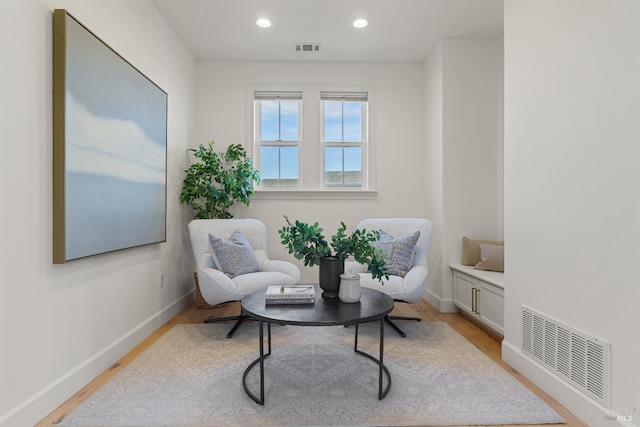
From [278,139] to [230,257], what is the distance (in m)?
1.78

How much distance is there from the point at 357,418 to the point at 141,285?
6.31 ft

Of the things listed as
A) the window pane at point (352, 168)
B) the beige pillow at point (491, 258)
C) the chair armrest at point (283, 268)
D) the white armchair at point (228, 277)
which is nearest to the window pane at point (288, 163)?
the window pane at point (352, 168)

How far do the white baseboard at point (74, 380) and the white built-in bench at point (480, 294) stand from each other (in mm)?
2728

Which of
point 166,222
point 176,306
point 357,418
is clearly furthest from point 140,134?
point 357,418

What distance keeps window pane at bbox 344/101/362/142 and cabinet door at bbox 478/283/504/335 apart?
219 centimetres

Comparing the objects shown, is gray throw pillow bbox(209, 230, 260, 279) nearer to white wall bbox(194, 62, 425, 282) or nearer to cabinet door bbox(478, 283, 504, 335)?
white wall bbox(194, 62, 425, 282)

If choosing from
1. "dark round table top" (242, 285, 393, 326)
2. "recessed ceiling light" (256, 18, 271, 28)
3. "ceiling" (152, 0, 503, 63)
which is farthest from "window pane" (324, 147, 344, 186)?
"dark round table top" (242, 285, 393, 326)

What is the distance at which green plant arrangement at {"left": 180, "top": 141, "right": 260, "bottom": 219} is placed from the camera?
3.51 metres

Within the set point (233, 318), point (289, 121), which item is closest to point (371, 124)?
point (289, 121)

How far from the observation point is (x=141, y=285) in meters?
2.75

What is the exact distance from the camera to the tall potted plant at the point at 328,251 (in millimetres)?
2115

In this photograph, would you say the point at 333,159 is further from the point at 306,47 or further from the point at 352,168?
the point at 306,47

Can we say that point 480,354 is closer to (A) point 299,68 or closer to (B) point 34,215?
(B) point 34,215

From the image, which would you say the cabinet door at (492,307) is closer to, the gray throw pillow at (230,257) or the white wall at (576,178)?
the white wall at (576,178)
